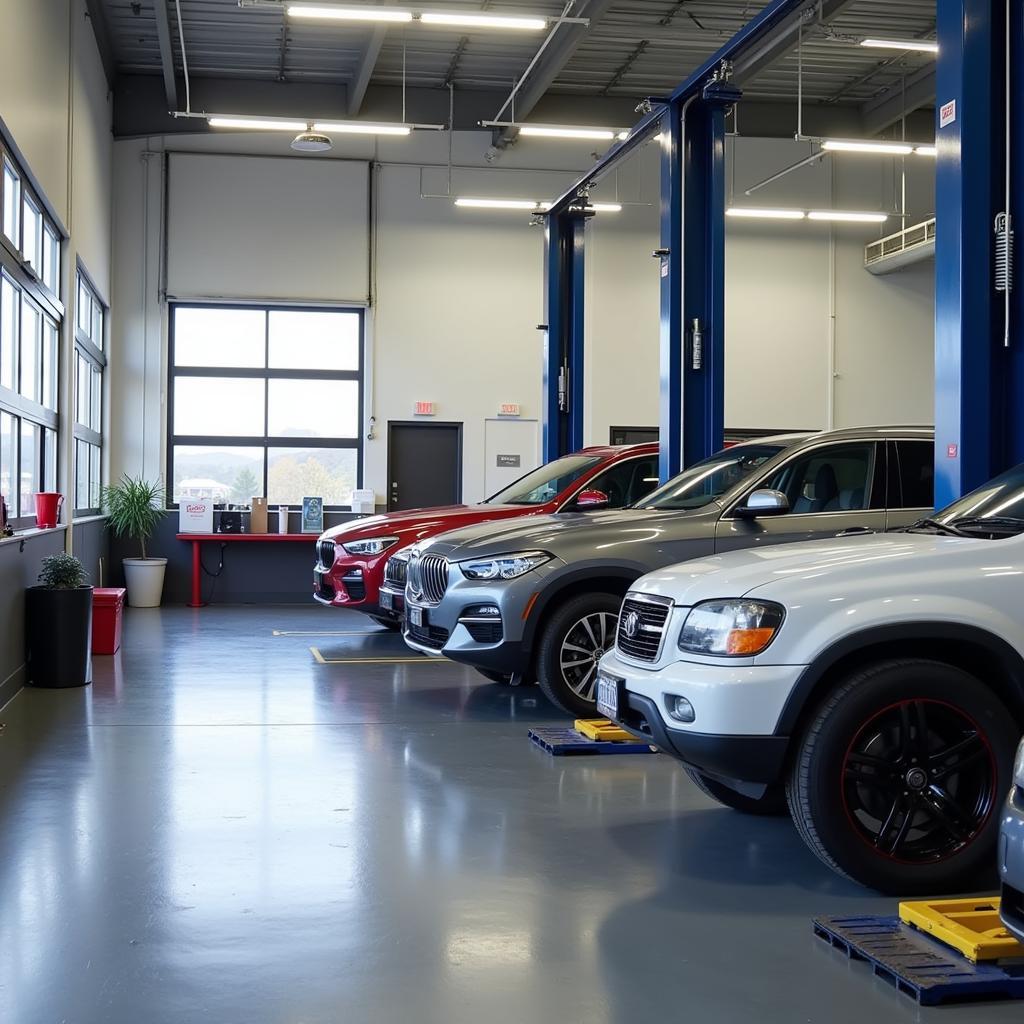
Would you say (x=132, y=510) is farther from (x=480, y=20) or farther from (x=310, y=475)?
(x=480, y=20)

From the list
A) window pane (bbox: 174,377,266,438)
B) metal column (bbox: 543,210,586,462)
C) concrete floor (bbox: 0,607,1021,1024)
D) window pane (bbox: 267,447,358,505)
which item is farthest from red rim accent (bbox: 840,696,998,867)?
window pane (bbox: 174,377,266,438)

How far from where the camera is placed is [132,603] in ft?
51.7

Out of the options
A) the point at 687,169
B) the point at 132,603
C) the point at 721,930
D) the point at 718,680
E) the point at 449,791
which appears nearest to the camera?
the point at 721,930

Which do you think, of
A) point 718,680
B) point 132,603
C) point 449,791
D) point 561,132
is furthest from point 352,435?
point 718,680

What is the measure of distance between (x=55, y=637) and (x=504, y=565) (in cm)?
348

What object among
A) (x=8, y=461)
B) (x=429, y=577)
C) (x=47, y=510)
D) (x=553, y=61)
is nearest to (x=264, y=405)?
(x=553, y=61)

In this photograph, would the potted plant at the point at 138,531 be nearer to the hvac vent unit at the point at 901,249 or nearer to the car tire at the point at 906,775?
the hvac vent unit at the point at 901,249

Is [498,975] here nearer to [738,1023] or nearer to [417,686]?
[738,1023]

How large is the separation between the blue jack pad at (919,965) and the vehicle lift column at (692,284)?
21.0 ft

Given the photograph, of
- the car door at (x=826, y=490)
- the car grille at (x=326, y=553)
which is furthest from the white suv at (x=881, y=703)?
the car grille at (x=326, y=553)

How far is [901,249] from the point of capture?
17703 mm

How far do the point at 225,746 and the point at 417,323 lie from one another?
38.3 feet

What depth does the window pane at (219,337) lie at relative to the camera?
1711 centimetres

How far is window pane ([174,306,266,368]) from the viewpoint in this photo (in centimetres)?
1711
